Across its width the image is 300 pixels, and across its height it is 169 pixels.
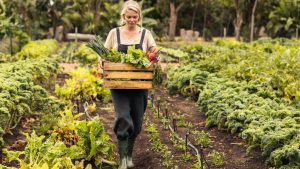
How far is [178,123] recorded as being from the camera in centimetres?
867

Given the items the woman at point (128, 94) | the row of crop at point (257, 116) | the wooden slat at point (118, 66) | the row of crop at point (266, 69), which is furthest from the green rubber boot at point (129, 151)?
the row of crop at point (266, 69)

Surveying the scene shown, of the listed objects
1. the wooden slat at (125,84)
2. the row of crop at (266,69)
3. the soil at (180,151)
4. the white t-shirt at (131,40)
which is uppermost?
the white t-shirt at (131,40)

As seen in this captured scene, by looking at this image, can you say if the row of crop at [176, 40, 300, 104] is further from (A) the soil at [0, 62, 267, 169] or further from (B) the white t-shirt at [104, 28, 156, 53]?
(B) the white t-shirt at [104, 28, 156, 53]

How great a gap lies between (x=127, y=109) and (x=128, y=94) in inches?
6.5

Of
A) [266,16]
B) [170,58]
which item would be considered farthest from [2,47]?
[266,16]

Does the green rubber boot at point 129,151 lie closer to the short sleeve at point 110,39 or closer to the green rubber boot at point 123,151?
the green rubber boot at point 123,151

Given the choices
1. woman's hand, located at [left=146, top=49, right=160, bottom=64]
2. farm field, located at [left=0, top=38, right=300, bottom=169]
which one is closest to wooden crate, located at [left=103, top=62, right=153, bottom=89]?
woman's hand, located at [left=146, top=49, right=160, bottom=64]

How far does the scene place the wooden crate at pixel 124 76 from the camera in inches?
219

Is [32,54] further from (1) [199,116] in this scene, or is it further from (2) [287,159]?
(2) [287,159]

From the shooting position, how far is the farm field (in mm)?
5816

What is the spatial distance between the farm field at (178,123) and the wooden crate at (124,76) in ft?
2.58

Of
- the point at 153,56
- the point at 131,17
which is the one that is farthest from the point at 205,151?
the point at 131,17

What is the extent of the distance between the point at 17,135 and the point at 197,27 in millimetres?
35942

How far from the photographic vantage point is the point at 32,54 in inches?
683
